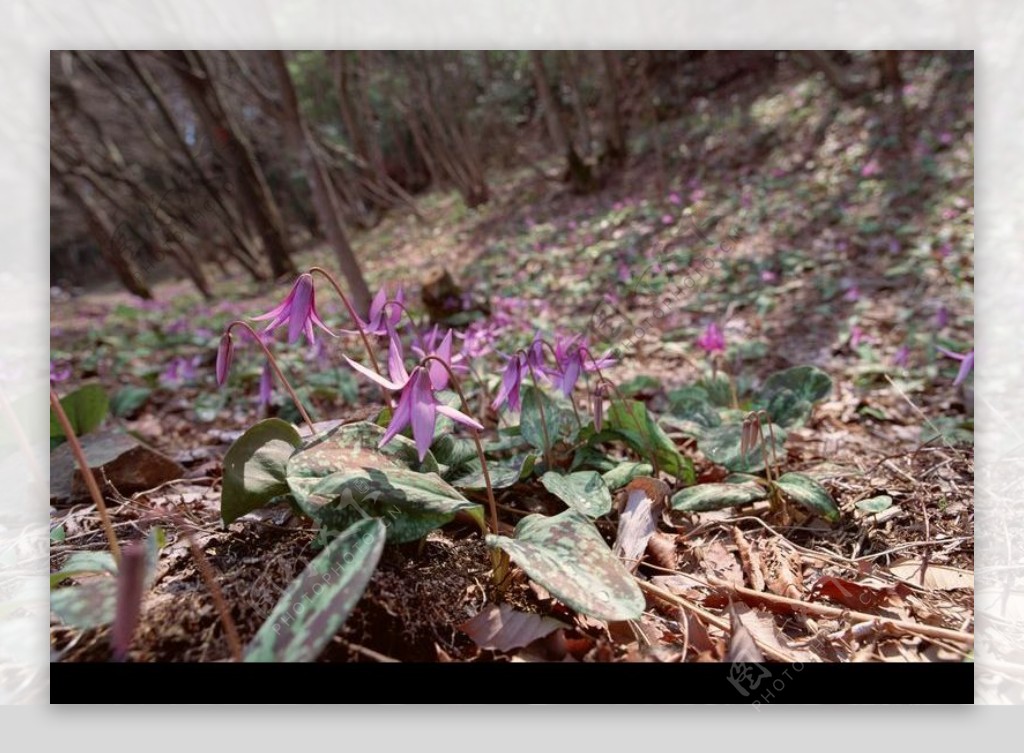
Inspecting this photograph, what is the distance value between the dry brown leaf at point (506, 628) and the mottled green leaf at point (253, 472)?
29 cm

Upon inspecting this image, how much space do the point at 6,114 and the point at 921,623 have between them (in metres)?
2.26

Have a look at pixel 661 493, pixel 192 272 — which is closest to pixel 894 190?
pixel 661 493

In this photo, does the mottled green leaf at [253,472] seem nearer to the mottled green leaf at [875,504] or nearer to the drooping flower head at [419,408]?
the drooping flower head at [419,408]

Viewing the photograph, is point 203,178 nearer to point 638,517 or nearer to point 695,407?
point 695,407

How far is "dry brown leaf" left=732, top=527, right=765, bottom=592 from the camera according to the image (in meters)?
0.87

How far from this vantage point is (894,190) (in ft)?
11.0

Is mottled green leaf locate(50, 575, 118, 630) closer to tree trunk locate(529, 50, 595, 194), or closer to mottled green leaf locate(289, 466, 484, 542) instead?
mottled green leaf locate(289, 466, 484, 542)

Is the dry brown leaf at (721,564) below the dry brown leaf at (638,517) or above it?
below

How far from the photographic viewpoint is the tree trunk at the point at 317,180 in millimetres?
2170

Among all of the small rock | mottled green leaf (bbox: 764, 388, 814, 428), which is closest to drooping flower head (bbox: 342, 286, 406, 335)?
the small rock

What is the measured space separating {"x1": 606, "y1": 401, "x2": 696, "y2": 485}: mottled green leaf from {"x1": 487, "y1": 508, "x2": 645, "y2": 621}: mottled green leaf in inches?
14.0

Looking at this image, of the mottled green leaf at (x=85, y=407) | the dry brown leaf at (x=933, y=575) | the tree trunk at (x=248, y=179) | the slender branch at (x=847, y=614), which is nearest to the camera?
the slender branch at (x=847, y=614)

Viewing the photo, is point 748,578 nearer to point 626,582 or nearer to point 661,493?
point 661,493

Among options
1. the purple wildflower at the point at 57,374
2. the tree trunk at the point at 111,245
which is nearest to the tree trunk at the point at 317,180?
the purple wildflower at the point at 57,374
